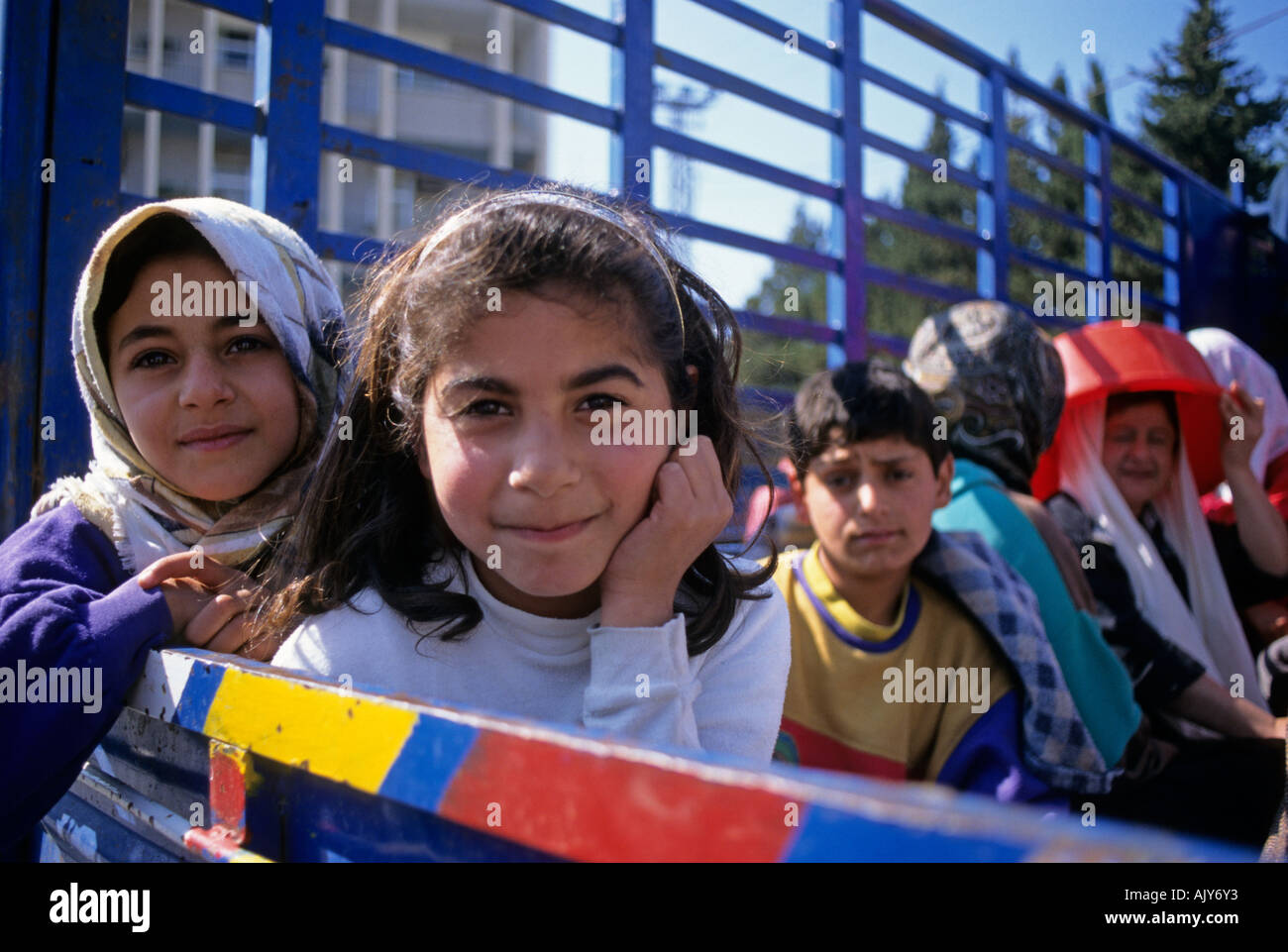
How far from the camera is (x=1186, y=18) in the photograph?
62.2 ft

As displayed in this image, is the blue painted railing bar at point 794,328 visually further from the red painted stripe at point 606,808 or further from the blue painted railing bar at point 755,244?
the red painted stripe at point 606,808

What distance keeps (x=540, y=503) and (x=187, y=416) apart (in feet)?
2.58

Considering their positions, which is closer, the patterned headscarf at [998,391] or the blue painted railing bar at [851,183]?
the patterned headscarf at [998,391]

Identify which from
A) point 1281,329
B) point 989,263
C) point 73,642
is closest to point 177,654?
point 73,642

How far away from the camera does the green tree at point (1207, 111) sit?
528 inches

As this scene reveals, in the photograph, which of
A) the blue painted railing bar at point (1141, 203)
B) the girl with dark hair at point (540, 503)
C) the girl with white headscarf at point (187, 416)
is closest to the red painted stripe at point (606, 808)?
the girl with dark hair at point (540, 503)

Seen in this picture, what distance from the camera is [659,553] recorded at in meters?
1.26

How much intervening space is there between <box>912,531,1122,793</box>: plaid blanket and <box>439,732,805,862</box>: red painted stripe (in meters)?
1.70

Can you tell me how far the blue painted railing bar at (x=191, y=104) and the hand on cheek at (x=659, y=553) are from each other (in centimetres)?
142

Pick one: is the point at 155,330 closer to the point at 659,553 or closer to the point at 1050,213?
the point at 659,553

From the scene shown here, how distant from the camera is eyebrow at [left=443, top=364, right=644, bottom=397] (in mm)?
1188

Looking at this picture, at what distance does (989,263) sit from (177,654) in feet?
12.7

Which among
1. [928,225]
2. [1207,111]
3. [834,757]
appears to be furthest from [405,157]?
[1207,111]
